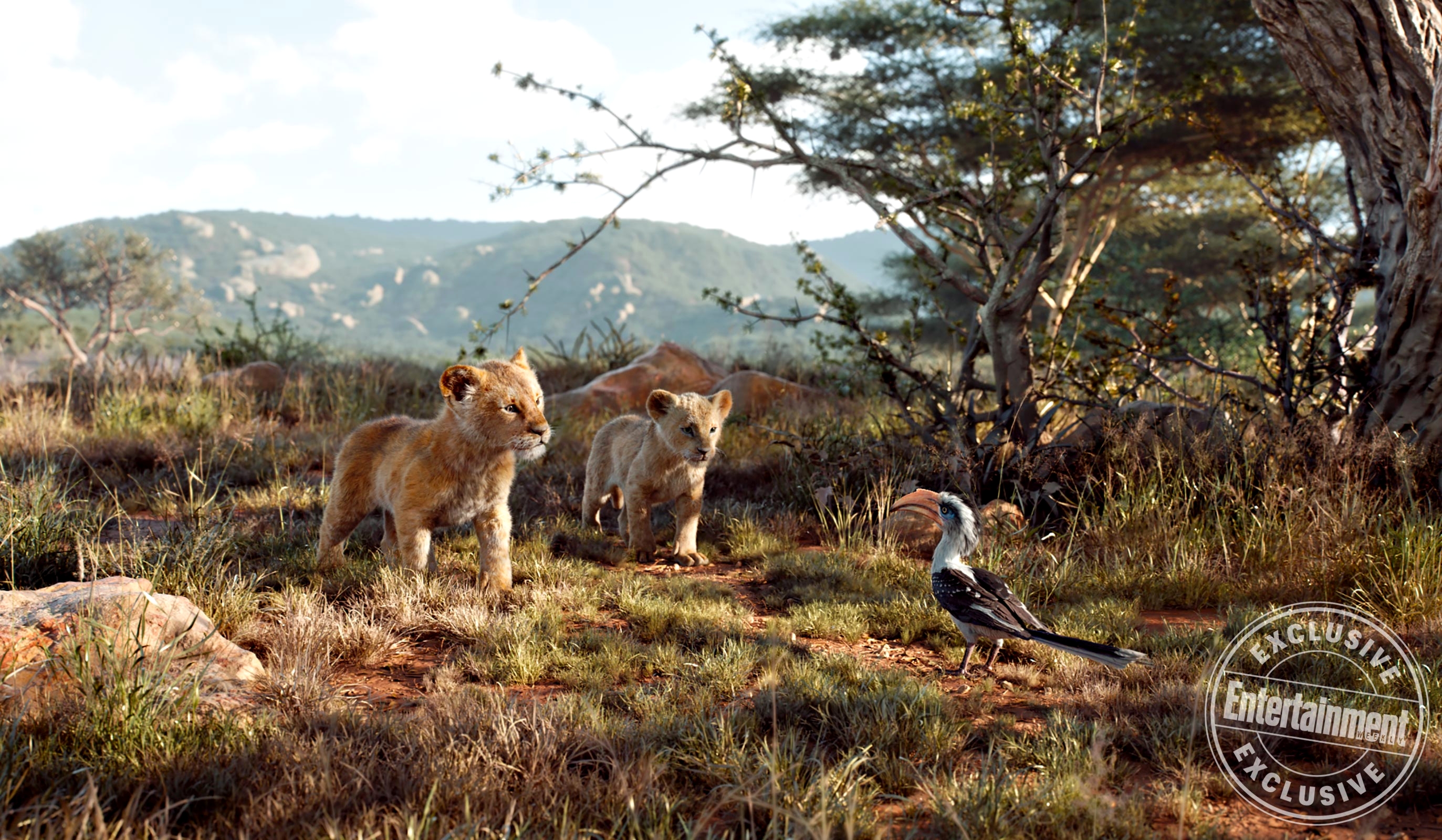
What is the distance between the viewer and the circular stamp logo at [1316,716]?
2.96 m

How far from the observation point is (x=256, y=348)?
45.1 ft

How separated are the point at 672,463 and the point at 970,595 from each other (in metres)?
2.53

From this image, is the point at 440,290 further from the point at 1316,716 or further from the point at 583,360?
the point at 1316,716

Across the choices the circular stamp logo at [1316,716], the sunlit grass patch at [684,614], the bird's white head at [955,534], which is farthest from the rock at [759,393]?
the circular stamp logo at [1316,716]

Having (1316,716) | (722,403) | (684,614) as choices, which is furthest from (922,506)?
(1316,716)

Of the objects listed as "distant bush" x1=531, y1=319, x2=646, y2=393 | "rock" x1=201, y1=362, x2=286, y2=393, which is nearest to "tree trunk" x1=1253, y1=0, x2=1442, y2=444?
"distant bush" x1=531, y1=319, x2=646, y2=393

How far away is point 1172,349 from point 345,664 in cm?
701

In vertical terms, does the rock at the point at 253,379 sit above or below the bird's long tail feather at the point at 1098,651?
above

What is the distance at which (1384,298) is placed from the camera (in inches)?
255

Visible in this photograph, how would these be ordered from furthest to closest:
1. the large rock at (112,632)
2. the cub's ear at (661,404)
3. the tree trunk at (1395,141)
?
1. the cub's ear at (661,404)
2. the tree trunk at (1395,141)
3. the large rock at (112,632)

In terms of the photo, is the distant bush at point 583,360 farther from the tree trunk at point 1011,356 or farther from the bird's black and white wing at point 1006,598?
the bird's black and white wing at point 1006,598

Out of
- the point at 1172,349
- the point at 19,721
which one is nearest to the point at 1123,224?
the point at 1172,349

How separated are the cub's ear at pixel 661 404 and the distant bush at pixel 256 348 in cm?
934

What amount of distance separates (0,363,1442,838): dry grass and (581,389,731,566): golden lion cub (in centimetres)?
27
